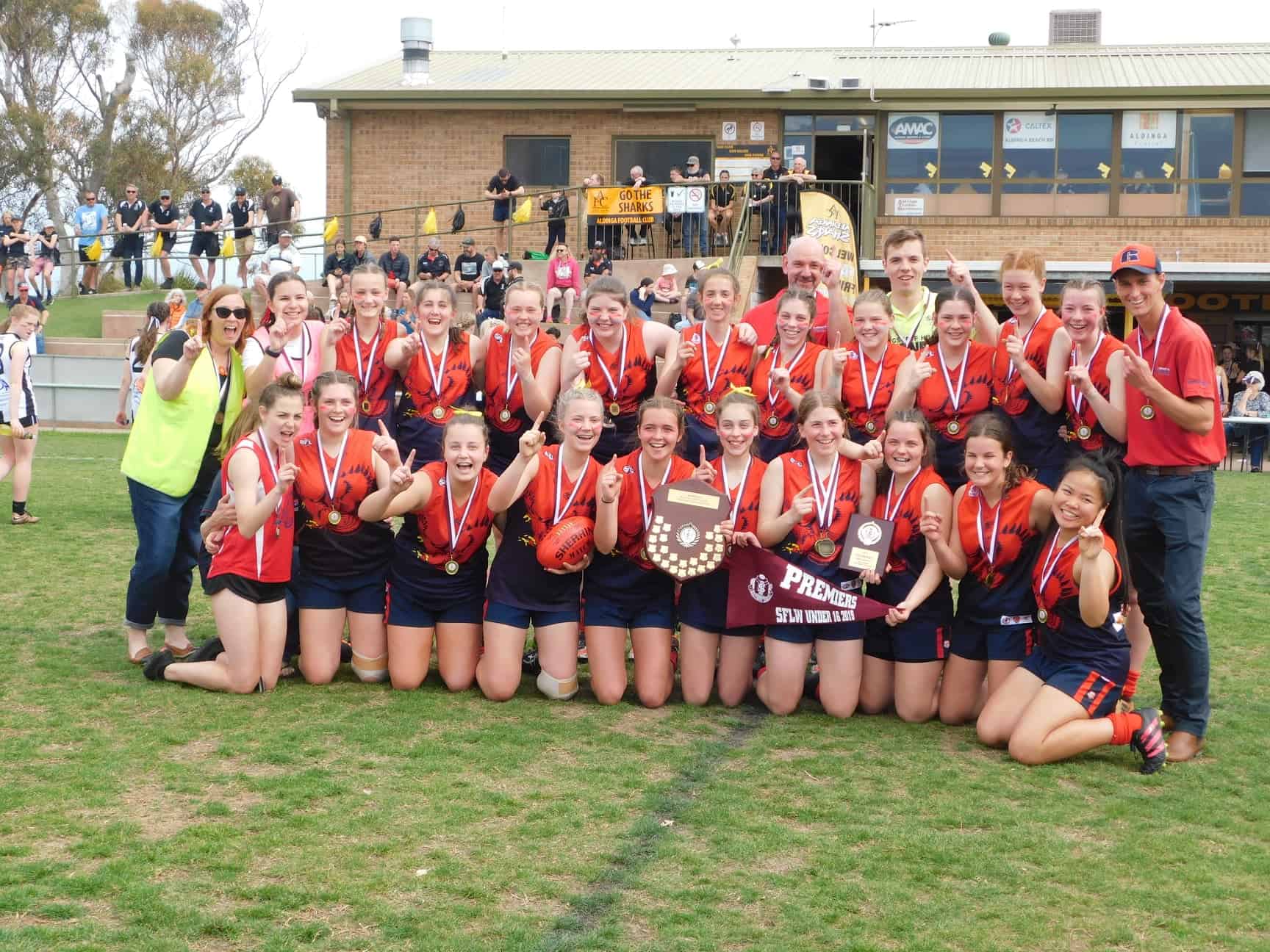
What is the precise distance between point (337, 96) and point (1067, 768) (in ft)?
75.0

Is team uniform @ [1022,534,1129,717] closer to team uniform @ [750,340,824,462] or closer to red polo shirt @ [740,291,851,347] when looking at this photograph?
team uniform @ [750,340,824,462]

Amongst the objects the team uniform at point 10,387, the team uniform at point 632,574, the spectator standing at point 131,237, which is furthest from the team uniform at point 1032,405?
the spectator standing at point 131,237

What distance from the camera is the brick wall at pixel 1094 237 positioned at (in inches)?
926

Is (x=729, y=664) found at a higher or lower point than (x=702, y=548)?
lower

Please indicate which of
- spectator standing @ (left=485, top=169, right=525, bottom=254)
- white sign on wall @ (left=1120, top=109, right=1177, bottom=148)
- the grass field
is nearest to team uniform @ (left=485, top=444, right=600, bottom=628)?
the grass field

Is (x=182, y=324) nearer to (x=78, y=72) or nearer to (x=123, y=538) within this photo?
(x=123, y=538)

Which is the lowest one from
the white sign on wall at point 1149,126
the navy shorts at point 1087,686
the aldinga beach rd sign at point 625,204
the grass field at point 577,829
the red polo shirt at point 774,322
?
the grass field at point 577,829

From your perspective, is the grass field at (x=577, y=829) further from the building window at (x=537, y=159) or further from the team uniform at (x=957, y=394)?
the building window at (x=537, y=159)

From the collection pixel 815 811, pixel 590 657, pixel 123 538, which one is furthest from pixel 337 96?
pixel 815 811

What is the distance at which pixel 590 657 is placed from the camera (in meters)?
6.23

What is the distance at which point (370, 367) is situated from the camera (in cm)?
684

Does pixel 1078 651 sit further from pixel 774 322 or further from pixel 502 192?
pixel 502 192

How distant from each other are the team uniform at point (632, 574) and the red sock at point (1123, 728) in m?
1.96

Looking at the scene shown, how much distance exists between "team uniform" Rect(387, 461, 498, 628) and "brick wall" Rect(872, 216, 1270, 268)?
1844 centimetres
